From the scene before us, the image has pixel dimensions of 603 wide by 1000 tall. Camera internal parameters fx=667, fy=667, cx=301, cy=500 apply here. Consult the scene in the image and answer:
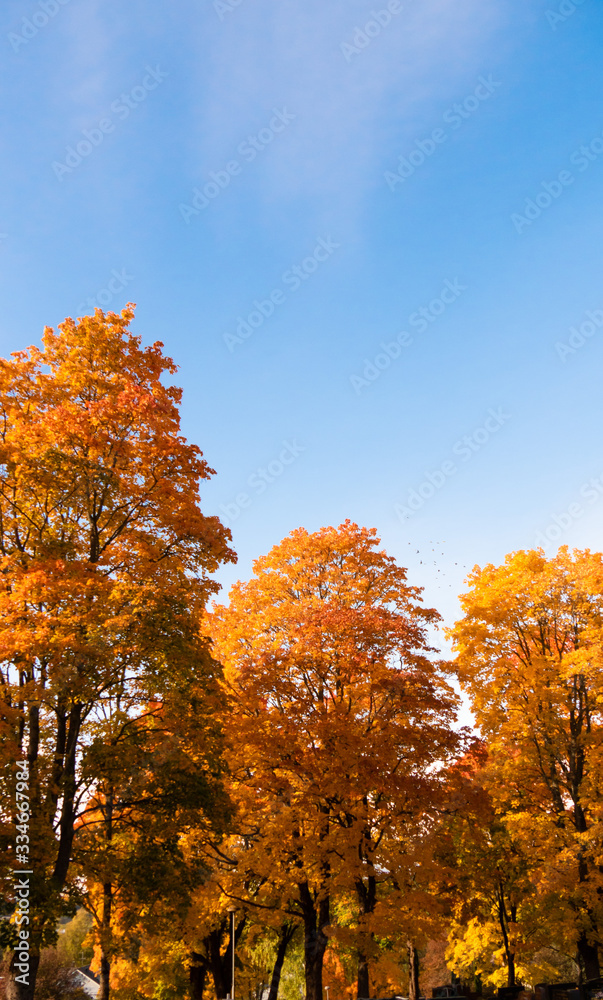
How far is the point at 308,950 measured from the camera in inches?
785

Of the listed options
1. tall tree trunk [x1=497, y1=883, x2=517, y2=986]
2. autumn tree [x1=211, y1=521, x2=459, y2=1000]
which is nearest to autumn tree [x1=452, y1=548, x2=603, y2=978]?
autumn tree [x1=211, y1=521, x2=459, y2=1000]

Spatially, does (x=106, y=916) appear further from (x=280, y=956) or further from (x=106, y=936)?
(x=280, y=956)

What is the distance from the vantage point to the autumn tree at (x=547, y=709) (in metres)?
21.0

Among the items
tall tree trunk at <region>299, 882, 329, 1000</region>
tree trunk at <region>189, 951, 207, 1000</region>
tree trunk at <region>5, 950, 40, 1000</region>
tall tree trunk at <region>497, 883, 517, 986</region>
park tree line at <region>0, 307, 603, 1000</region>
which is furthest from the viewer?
tall tree trunk at <region>497, 883, 517, 986</region>

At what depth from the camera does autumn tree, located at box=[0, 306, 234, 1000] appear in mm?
12594

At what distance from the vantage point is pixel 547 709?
2277 cm

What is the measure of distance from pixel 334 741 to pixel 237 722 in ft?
9.28

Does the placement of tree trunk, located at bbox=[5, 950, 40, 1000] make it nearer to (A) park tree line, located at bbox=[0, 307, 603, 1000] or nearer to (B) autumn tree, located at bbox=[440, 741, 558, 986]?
(A) park tree line, located at bbox=[0, 307, 603, 1000]

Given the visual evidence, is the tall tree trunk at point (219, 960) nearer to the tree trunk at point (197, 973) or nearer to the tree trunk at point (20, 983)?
the tree trunk at point (197, 973)

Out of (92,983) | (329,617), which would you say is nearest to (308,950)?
(329,617)

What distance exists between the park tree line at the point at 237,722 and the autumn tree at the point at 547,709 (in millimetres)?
86

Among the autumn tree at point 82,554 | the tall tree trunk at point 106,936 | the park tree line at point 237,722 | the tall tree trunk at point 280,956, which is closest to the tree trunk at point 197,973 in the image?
the park tree line at point 237,722

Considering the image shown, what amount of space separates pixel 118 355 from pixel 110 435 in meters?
2.11

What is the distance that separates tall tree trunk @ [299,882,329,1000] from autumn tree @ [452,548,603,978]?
682 cm
